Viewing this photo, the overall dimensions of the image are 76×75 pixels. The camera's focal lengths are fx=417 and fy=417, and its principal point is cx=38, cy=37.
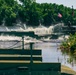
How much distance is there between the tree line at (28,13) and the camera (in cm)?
13562

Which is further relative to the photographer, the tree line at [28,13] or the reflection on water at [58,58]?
the tree line at [28,13]

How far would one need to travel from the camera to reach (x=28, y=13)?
5640 inches

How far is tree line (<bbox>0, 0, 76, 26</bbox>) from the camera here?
445ft

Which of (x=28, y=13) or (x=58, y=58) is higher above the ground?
(x=28, y=13)

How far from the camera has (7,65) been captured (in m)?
16.2

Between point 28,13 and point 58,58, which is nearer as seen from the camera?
point 58,58

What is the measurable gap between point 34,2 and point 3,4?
14.2m

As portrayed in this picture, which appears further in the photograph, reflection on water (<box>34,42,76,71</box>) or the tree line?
the tree line

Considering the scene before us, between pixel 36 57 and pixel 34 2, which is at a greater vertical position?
pixel 34 2

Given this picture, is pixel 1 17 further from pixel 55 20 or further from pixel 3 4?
pixel 55 20

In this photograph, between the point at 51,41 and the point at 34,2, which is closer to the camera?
the point at 51,41

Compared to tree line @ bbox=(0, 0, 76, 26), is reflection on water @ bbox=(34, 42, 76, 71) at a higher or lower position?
lower

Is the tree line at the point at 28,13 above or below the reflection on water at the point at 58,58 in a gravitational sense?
above

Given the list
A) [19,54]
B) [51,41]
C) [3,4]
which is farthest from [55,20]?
[19,54]
